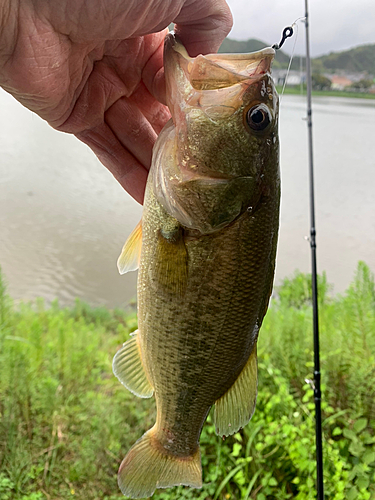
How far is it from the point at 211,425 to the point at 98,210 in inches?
139

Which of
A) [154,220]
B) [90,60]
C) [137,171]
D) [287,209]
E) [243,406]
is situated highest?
[287,209]

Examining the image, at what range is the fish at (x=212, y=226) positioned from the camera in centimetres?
88

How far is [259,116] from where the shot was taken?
88 cm

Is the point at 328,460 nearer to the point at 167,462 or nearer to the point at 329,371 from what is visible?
the point at 329,371

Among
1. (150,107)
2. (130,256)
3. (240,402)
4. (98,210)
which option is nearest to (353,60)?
(98,210)

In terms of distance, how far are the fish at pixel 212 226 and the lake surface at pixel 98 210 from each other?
3.10 metres

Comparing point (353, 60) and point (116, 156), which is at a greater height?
point (353, 60)

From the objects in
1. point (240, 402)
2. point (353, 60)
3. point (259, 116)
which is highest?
point (353, 60)

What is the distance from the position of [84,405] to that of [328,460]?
55.0 inches

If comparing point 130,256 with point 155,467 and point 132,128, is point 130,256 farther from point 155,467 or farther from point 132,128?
point 155,467

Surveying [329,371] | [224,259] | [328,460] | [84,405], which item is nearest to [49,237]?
[84,405]

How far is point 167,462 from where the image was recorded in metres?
1.13

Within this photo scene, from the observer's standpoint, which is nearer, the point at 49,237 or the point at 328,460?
the point at 328,460

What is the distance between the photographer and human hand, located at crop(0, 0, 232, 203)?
3.00 ft
